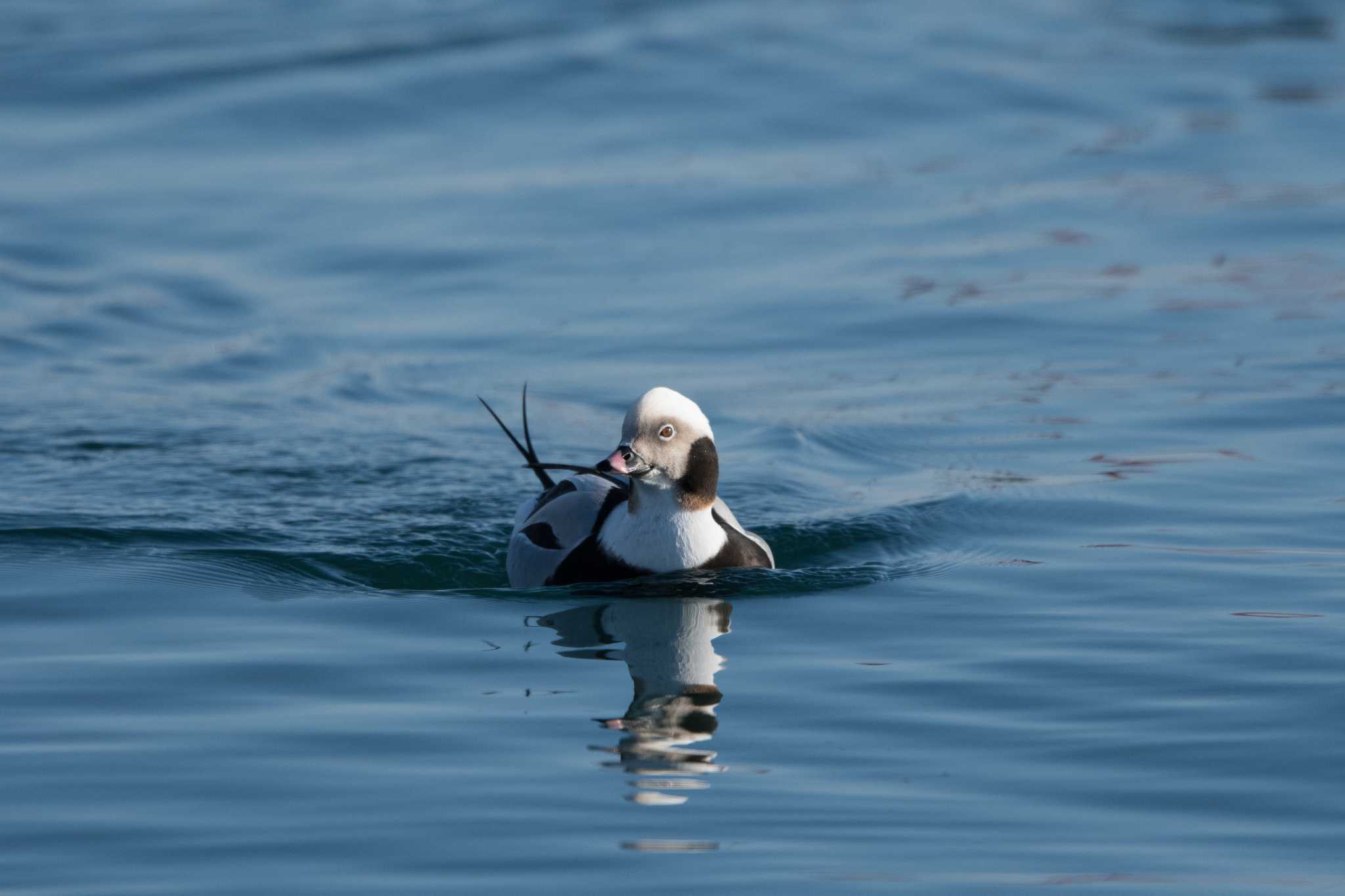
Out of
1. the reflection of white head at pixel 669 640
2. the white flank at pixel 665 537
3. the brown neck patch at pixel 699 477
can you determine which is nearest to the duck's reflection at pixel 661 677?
the reflection of white head at pixel 669 640

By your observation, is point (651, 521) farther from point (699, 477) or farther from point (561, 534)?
point (561, 534)

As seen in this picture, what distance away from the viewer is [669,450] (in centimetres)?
835

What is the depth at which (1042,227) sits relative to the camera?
1797cm

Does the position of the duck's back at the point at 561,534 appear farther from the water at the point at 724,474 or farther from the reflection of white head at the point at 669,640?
the reflection of white head at the point at 669,640

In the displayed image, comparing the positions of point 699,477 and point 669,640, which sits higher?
point 699,477

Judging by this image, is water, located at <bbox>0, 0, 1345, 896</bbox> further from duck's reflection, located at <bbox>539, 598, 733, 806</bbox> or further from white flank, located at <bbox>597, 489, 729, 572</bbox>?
white flank, located at <bbox>597, 489, 729, 572</bbox>

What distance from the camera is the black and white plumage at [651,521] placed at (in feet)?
27.1

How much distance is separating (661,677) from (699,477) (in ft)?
4.63

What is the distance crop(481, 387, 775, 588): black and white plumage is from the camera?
8.27 metres

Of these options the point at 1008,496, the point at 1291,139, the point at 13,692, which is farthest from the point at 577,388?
the point at 1291,139

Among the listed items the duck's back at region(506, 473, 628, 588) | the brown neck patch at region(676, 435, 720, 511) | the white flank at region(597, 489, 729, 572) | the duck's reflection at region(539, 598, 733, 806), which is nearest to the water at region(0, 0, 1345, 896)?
the duck's reflection at region(539, 598, 733, 806)

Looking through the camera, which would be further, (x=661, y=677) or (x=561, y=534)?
(x=561, y=534)

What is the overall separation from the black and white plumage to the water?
0.15m

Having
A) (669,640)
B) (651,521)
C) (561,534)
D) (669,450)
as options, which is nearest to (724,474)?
(561,534)
